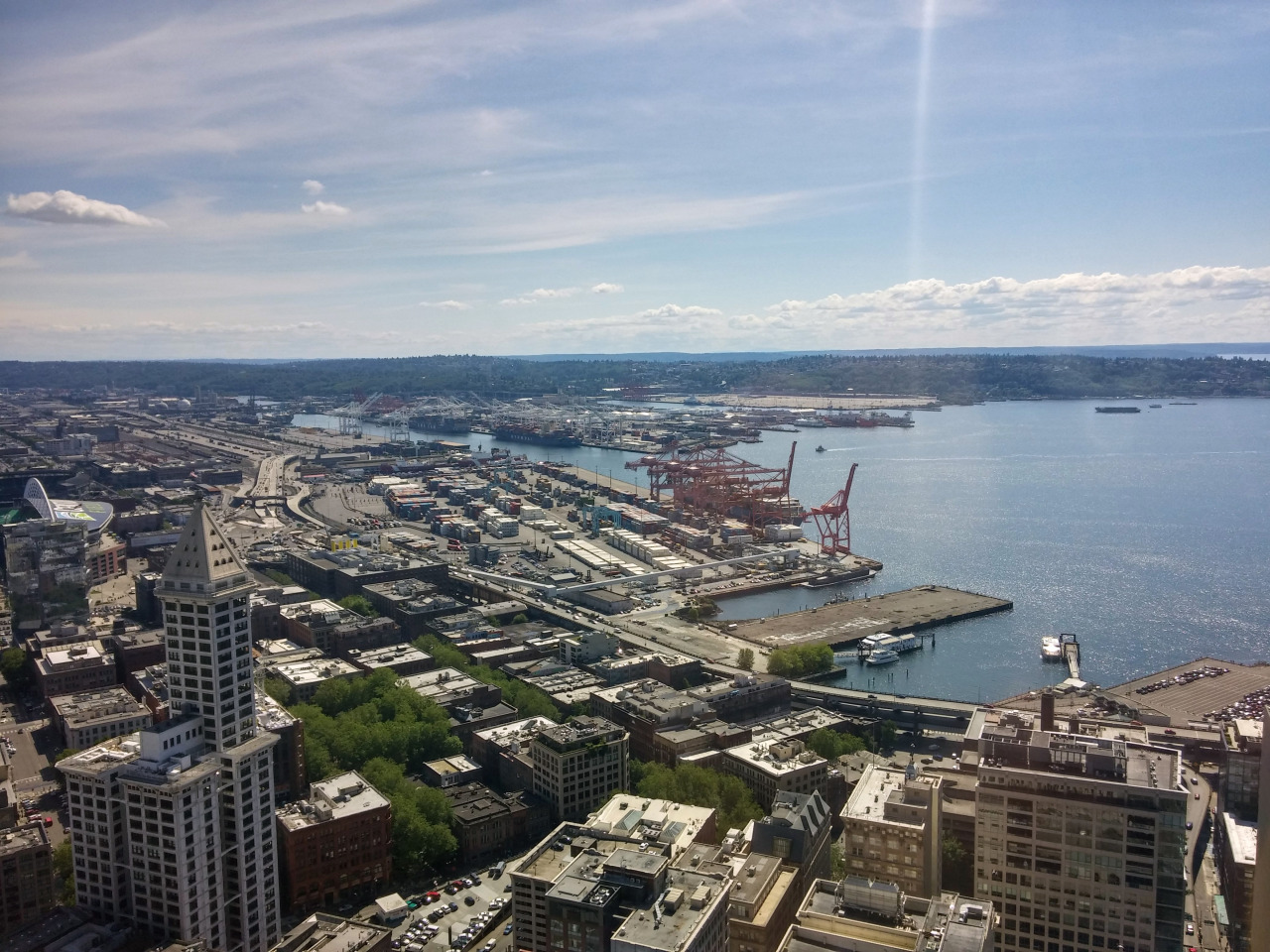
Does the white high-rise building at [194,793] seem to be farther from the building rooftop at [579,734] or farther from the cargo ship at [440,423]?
the cargo ship at [440,423]

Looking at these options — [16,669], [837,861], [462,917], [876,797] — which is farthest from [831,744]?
[16,669]

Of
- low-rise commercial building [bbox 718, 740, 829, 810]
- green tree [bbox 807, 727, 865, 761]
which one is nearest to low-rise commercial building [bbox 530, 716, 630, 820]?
low-rise commercial building [bbox 718, 740, 829, 810]

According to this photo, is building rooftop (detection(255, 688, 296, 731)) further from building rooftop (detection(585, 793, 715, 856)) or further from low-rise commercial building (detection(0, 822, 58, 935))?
building rooftop (detection(585, 793, 715, 856))

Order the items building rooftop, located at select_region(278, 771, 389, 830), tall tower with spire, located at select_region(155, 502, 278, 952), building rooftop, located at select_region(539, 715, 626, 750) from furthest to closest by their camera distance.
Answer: building rooftop, located at select_region(539, 715, 626, 750) → building rooftop, located at select_region(278, 771, 389, 830) → tall tower with spire, located at select_region(155, 502, 278, 952)

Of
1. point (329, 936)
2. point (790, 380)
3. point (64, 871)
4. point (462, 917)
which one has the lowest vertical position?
point (462, 917)

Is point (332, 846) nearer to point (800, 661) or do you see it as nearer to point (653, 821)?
point (653, 821)

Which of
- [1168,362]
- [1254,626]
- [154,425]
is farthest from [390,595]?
[1168,362]

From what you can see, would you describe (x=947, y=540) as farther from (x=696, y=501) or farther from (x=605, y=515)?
(x=605, y=515)
